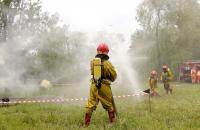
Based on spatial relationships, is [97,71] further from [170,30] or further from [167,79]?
[170,30]

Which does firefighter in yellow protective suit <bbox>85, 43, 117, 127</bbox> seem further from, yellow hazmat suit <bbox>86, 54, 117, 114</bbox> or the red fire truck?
the red fire truck

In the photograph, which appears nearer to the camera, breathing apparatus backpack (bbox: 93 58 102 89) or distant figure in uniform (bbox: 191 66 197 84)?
breathing apparatus backpack (bbox: 93 58 102 89)

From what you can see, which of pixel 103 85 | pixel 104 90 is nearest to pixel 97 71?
pixel 103 85

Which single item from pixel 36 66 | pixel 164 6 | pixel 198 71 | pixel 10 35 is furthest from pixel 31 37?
pixel 164 6

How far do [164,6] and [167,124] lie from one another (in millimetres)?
44376

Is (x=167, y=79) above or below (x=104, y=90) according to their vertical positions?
below

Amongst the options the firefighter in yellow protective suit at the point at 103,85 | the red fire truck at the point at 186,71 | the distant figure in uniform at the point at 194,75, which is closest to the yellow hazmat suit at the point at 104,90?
the firefighter in yellow protective suit at the point at 103,85

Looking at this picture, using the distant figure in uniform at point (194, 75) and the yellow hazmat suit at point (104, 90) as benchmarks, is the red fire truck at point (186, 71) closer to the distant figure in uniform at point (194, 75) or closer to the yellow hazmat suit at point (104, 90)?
the distant figure in uniform at point (194, 75)

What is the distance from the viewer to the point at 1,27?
23109 millimetres

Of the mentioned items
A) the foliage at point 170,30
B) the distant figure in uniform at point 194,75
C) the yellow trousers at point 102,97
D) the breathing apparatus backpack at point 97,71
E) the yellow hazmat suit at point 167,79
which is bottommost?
the distant figure in uniform at point 194,75

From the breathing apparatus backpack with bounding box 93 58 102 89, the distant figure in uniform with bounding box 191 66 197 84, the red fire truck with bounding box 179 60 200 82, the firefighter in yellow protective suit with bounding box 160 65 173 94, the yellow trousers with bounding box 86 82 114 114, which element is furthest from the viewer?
the red fire truck with bounding box 179 60 200 82

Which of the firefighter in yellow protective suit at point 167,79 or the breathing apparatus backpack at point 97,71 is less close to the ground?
the breathing apparatus backpack at point 97,71

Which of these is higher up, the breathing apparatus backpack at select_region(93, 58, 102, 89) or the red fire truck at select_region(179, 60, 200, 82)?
the breathing apparatus backpack at select_region(93, 58, 102, 89)

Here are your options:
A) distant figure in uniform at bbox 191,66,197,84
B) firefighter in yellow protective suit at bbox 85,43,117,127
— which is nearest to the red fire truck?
distant figure in uniform at bbox 191,66,197,84
